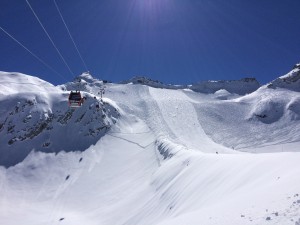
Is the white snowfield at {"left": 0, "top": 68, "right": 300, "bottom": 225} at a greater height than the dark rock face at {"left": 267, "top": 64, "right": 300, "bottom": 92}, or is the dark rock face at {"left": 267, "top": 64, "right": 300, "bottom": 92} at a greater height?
the dark rock face at {"left": 267, "top": 64, "right": 300, "bottom": 92}

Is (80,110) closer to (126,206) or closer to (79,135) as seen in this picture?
(79,135)

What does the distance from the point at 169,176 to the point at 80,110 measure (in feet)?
132

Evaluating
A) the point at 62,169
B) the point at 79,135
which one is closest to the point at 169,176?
the point at 62,169

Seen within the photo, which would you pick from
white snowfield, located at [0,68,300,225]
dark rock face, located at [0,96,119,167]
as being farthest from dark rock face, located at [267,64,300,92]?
dark rock face, located at [0,96,119,167]

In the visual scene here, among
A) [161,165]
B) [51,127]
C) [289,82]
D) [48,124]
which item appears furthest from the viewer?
[289,82]

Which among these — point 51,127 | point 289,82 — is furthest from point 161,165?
point 289,82

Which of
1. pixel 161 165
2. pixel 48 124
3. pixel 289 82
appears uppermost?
pixel 289 82

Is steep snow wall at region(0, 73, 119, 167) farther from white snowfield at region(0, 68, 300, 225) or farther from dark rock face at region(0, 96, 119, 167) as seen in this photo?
white snowfield at region(0, 68, 300, 225)

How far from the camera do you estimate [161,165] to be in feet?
127

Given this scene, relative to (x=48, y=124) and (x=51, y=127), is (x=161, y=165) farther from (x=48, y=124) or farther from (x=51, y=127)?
(x=48, y=124)

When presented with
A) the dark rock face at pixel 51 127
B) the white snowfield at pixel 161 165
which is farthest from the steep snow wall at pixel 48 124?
the white snowfield at pixel 161 165

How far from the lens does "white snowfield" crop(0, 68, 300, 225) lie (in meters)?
12.9

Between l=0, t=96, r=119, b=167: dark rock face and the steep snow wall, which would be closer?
l=0, t=96, r=119, b=167: dark rock face

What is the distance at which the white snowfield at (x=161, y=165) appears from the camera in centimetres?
1293
